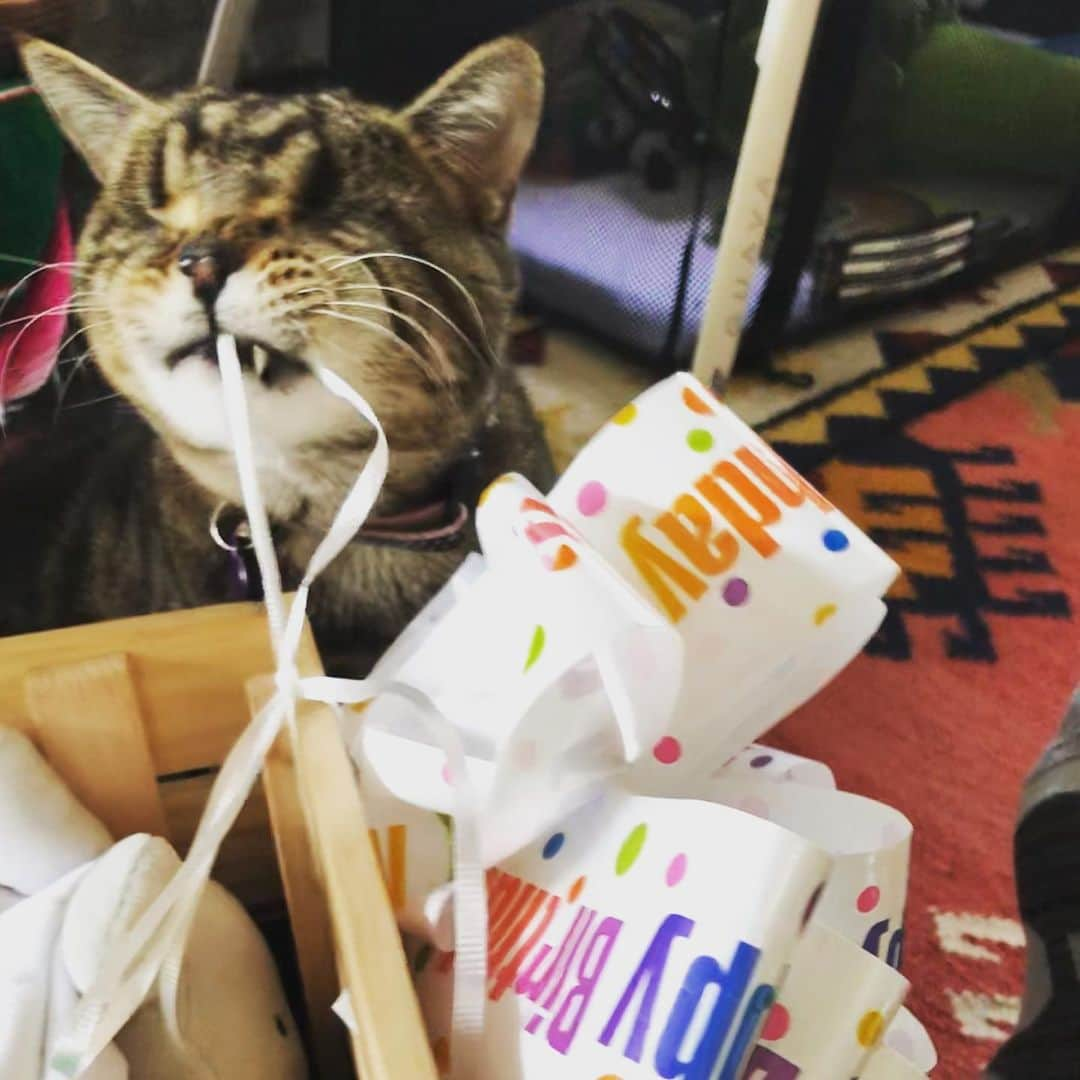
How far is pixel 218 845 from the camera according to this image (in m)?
0.44

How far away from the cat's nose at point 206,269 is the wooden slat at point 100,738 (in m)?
0.18

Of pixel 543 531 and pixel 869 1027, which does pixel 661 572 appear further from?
pixel 869 1027

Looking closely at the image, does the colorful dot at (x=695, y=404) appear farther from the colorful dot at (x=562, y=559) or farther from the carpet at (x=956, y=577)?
the carpet at (x=956, y=577)

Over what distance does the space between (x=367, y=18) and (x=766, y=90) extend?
403 mm

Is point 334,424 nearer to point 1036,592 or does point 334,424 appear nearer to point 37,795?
point 37,795

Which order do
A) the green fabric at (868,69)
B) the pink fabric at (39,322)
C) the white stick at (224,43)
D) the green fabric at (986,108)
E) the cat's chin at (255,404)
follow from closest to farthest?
the cat's chin at (255,404)
the pink fabric at (39,322)
the white stick at (224,43)
the green fabric at (868,69)
the green fabric at (986,108)

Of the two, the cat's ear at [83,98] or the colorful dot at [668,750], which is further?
the cat's ear at [83,98]

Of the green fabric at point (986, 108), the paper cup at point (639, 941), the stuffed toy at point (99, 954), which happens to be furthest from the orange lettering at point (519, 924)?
the green fabric at point (986, 108)

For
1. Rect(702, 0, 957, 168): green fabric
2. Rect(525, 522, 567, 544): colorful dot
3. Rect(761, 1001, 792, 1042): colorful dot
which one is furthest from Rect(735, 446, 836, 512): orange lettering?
Rect(702, 0, 957, 168): green fabric

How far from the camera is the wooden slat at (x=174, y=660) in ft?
1.64

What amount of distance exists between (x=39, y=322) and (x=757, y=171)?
0.51 metres

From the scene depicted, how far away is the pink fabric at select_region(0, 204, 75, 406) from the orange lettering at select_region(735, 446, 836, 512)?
0.41 metres

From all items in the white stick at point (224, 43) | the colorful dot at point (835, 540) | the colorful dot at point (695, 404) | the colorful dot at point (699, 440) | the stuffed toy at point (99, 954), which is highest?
the white stick at point (224, 43)

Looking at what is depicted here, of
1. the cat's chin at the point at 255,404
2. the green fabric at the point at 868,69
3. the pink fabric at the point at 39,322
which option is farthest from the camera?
the green fabric at the point at 868,69
